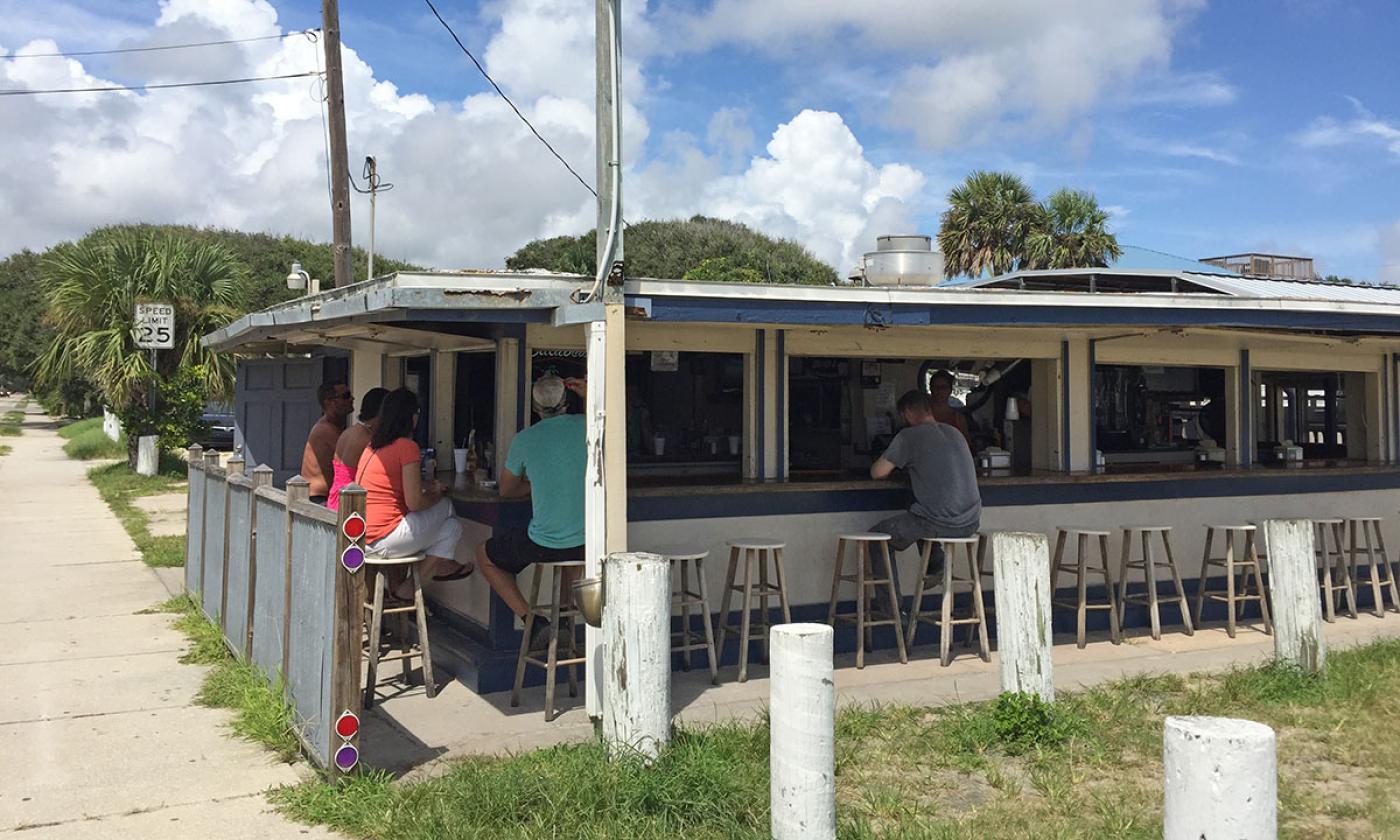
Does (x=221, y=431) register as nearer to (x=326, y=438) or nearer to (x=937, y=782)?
(x=326, y=438)

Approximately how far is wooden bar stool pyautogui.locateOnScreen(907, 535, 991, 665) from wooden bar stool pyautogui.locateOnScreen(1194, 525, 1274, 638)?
6.46 feet

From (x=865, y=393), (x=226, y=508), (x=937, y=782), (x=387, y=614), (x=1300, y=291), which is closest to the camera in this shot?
(x=937, y=782)

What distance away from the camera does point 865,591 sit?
7895 mm

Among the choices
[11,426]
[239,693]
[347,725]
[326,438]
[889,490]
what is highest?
[11,426]

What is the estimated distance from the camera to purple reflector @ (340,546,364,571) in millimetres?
4699

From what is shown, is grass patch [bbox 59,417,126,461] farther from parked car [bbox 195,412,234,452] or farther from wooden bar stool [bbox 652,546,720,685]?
wooden bar stool [bbox 652,546,720,685]

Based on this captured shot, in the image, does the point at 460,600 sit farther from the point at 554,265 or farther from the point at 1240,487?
the point at 554,265

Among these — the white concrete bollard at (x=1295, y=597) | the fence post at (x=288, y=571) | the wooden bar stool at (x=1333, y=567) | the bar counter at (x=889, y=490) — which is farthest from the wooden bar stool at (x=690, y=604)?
the wooden bar stool at (x=1333, y=567)

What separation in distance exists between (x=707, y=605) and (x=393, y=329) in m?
2.65

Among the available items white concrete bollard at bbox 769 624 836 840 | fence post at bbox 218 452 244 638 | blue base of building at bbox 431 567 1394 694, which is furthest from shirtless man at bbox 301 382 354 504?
white concrete bollard at bbox 769 624 836 840

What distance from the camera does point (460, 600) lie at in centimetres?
762

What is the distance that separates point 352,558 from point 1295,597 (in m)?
5.64

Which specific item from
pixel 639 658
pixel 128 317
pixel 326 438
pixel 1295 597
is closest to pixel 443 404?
pixel 326 438

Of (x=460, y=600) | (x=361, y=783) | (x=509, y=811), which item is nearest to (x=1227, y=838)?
(x=509, y=811)
